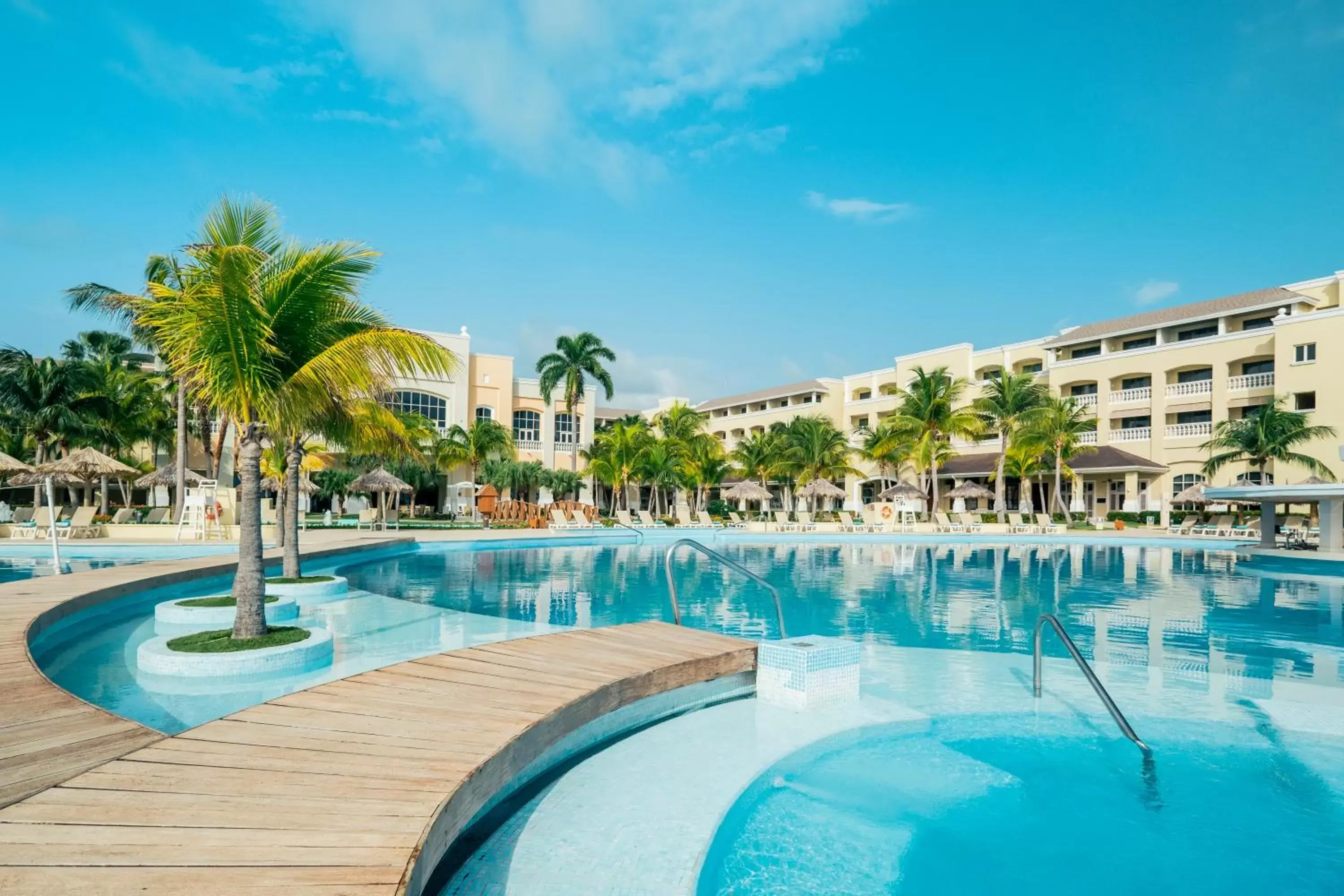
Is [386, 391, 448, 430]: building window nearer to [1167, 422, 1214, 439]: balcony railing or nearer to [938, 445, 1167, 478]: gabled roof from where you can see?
[938, 445, 1167, 478]: gabled roof

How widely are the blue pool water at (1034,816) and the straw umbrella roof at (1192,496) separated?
90.2ft

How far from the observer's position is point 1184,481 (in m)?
34.7

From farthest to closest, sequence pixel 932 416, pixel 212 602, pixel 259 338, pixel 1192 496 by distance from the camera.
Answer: pixel 932 416 → pixel 1192 496 → pixel 212 602 → pixel 259 338

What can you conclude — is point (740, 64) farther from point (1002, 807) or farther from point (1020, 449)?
point (1020, 449)

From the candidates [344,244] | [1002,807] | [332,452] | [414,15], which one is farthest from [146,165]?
[332,452]

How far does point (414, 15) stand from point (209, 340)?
11.2 metres

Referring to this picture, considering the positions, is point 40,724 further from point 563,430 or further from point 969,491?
point 563,430

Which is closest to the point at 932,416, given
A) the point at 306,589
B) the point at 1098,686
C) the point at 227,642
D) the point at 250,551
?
the point at 306,589

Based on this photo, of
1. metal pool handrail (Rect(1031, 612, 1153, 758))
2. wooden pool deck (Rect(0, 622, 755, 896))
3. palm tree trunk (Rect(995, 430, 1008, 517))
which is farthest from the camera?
palm tree trunk (Rect(995, 430, 1008, 517))

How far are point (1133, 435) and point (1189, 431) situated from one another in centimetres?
243

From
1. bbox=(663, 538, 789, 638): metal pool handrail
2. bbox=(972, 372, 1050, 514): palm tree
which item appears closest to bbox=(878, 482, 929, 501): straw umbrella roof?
bbox=(972, 372, 1050, 514): palm tree

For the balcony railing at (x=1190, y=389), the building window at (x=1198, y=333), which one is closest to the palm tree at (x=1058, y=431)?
the balcony railing at (x=1190, y=389)

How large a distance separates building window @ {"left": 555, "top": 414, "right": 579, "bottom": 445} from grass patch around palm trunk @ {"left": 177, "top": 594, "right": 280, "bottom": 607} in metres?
33.4

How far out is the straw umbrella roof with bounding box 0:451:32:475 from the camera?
1902 centimetres
